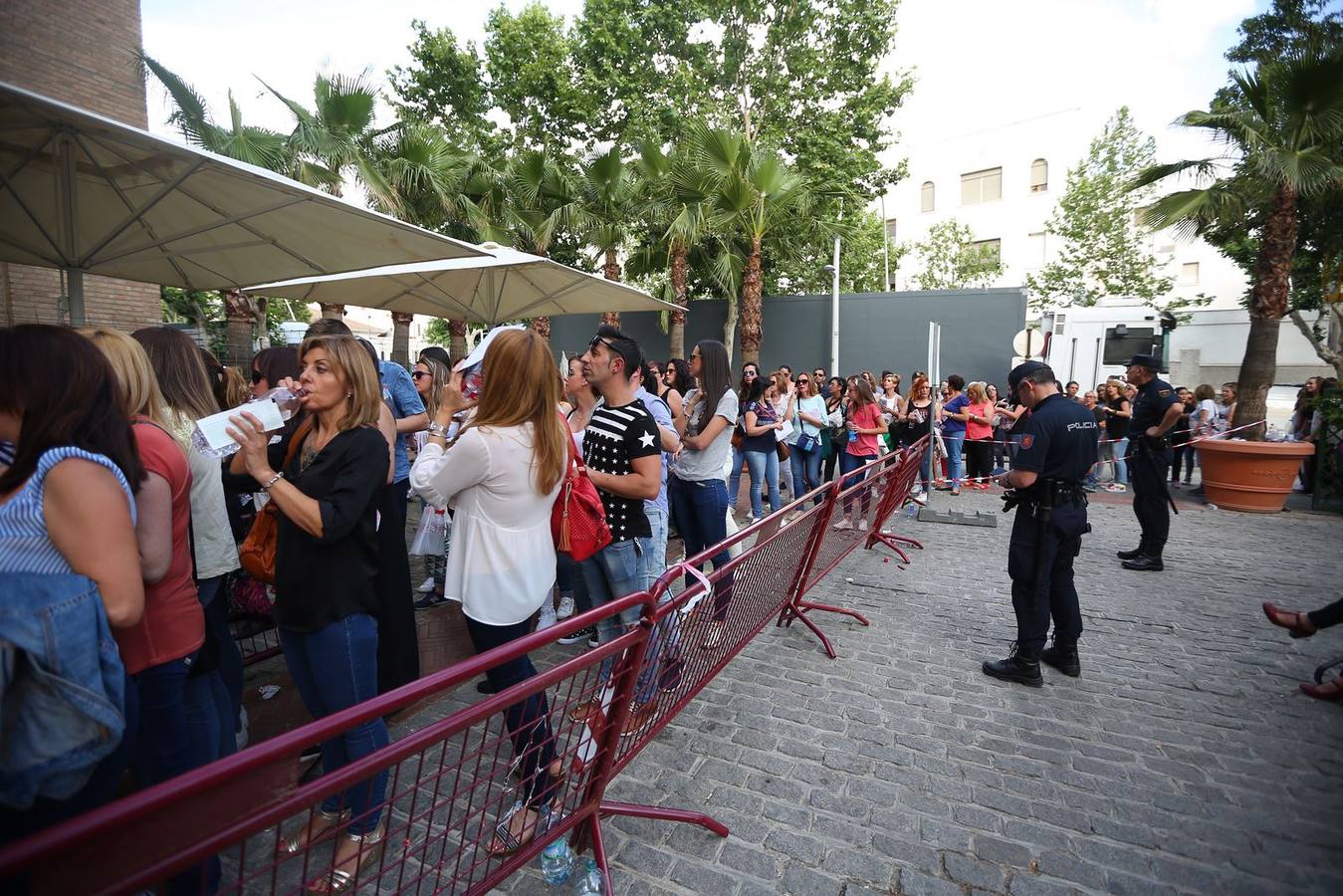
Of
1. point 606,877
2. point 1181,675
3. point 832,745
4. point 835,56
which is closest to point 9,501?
point 606,877

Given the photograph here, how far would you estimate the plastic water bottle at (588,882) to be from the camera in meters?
2.38

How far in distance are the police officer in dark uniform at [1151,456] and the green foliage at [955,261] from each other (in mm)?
27581

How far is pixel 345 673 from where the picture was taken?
238 cm

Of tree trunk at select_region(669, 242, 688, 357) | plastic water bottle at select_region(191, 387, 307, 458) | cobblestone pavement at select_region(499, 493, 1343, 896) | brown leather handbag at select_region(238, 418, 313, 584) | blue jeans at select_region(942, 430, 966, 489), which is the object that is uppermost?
tree trunk at select_region(669, 242, 688, 357)

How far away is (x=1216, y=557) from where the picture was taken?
22.3ft

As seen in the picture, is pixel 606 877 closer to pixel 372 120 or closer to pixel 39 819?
pixel 39 819

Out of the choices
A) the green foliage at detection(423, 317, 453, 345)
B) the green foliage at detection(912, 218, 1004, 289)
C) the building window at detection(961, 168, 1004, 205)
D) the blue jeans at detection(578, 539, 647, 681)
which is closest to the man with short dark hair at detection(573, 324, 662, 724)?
the blue jeans at detection(578, 539, 647, 681)

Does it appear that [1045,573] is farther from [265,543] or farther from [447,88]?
[447,88]

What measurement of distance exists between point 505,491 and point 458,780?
109cm

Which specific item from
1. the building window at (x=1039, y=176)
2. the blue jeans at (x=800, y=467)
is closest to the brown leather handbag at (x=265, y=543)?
the blue jeans at (x=800, y=467)

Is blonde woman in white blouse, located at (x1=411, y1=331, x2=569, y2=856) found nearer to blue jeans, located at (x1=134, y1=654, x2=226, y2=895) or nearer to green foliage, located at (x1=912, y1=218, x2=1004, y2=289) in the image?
blue jeans, located at (x1=134, y1=654, x2=226, y2=895)

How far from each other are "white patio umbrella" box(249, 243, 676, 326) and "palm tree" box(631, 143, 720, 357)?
519 centimetres

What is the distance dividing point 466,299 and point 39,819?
7.57m

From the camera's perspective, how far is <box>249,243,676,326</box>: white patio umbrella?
25.2ft
